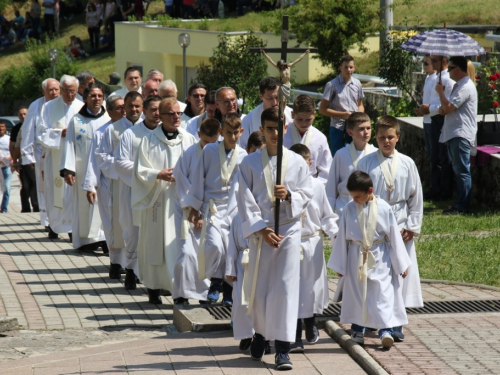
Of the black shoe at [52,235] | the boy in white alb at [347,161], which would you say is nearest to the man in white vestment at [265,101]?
the boy in white alb at [347,161]

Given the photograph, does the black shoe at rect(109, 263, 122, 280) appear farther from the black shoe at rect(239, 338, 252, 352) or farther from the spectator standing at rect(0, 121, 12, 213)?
the spectator standing at rect(0, 121, 12, 213)

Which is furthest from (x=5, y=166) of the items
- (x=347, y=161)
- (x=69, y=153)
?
(x=347, y=161)

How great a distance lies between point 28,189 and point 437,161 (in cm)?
766

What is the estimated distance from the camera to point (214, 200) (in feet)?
29.6

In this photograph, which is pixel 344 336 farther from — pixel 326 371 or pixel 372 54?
pixel 372 54

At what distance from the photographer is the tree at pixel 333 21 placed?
905 inches

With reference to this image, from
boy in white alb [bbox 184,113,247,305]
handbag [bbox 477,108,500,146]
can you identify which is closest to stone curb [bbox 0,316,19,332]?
boy in white alb [bbox 184,113,247,305]

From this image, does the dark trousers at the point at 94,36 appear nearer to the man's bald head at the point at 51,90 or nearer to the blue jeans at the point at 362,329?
the man's bald head at the point at 51,90

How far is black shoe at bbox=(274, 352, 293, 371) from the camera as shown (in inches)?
273

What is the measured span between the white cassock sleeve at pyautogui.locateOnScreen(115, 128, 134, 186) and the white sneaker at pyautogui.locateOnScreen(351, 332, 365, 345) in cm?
374

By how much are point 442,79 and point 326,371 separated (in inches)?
313

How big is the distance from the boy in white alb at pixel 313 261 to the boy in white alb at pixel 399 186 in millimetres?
516

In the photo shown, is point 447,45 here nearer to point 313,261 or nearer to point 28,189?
point 313,261

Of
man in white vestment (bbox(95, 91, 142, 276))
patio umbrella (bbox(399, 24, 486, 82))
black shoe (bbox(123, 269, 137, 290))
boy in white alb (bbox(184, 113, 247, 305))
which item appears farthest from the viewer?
patio umbrella (bbox(399, 24, 486, 82))
